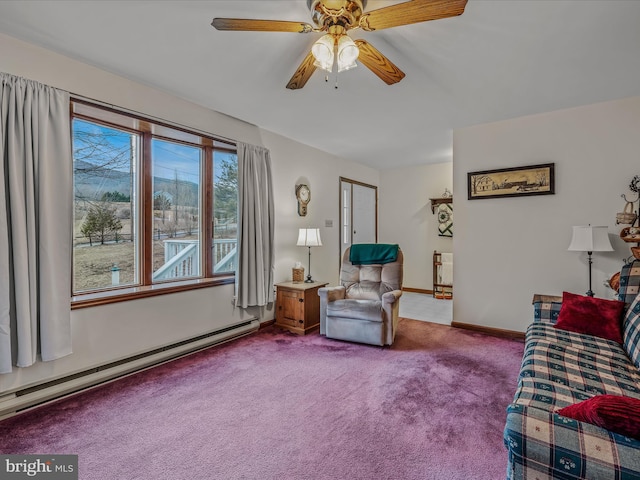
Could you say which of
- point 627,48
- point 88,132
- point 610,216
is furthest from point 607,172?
point 88,132

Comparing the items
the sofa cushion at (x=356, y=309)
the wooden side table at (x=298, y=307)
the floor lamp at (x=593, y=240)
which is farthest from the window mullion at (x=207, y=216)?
the floor lamp at (x=593, y=240)

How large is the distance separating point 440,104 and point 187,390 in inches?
135

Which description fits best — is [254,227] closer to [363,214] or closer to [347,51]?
[347,51]

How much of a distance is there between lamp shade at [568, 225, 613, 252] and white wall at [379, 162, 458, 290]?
9.29 feet

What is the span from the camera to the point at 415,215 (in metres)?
6.24

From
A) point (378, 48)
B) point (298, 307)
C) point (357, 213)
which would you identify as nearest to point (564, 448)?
point (378, 48)

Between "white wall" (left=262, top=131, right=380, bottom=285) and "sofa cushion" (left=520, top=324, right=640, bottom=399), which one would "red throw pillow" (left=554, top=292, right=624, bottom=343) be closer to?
"sofa cushion" (left=520, top=324, right=640, bottom=399)

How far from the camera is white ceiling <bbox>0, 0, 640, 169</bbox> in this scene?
1.88 metres

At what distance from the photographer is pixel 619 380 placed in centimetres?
166

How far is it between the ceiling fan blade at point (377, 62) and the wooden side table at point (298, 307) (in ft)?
8.08

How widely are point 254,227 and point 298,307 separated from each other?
1.08m

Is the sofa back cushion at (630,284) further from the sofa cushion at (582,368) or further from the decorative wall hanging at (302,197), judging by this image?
the decorative wall hanging at (302,197)

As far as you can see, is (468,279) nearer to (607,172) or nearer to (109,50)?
(607,172)

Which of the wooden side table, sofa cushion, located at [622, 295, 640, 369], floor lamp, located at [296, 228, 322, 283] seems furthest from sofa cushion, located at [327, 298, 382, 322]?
sofa cushion, located at [622, 295, 640, 369]
